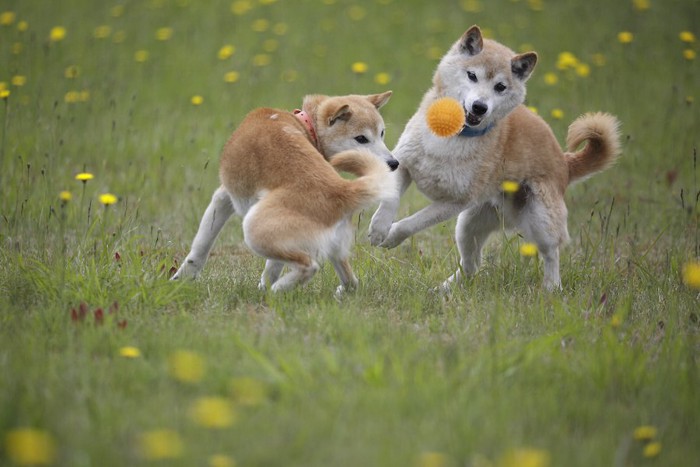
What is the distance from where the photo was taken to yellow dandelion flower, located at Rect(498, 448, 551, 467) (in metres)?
2.30

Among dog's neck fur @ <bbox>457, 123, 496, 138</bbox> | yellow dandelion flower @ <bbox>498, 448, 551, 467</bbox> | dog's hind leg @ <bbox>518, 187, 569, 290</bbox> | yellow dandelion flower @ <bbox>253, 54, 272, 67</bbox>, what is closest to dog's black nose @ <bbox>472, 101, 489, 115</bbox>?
dog's neck fur @ <bbox>457, 123, 496, 138</bbox>

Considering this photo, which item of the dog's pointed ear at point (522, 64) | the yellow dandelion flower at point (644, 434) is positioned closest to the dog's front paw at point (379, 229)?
the dog's pointed ear at point (522, 64)

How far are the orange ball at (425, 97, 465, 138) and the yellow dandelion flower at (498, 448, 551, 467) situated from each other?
232cm

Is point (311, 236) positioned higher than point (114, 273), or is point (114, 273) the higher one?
point (311, 236)

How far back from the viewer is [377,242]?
187 inches

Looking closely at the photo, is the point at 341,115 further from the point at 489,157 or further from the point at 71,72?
the point at 71,72

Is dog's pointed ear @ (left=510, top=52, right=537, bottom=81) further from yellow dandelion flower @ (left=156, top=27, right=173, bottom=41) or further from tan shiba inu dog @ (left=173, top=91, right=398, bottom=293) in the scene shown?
yellow dandelion flower @ (left=156, top=27, right=173, bottom=41)

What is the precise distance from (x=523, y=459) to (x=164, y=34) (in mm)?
7741

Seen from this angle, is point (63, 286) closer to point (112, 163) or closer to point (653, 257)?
point (112, 163)

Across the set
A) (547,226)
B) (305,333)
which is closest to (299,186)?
(305,333)

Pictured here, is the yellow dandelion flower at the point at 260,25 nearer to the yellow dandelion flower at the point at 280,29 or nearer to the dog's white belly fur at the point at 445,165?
the yellow dandelion flower at the point at 280,29

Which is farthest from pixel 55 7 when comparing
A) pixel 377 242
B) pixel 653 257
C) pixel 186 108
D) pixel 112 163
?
pixel 653 257

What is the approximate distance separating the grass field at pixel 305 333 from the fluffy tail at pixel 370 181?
1.76 ft

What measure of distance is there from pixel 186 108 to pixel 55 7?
3.51 meters
